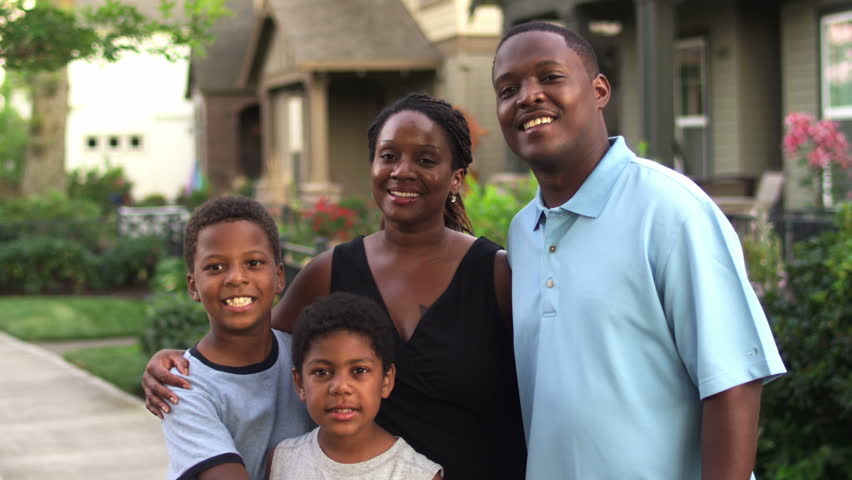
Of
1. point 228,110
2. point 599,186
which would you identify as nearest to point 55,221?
point 228,110

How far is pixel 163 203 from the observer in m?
31.5

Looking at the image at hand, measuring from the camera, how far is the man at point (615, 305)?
2.12 m

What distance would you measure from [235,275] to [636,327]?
44.1 inches

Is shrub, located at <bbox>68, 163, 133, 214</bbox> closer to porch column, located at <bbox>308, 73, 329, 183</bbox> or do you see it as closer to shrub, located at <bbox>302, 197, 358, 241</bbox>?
porch column, located at <bbox>308, 73, 329, 183</bbox>

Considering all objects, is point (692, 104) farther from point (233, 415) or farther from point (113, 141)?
point (113, 141)

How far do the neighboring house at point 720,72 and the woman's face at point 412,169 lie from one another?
9.65 meters

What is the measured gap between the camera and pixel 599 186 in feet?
7.66

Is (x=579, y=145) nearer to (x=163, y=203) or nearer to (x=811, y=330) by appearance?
(x=811, y=330)

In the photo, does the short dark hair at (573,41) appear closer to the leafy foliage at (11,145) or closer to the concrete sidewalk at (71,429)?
the concrete sidewalk at (71,429)

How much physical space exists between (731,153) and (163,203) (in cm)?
2168

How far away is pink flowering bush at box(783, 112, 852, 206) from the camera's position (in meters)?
11.2

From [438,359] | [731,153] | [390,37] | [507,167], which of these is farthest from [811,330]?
[390,37]

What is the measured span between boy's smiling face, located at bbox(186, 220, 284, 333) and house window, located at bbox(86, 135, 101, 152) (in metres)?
37.7

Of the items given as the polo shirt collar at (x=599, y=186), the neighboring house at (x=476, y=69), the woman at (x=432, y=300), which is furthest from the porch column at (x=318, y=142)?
the polo shirt collar at (x=599, y=186)
